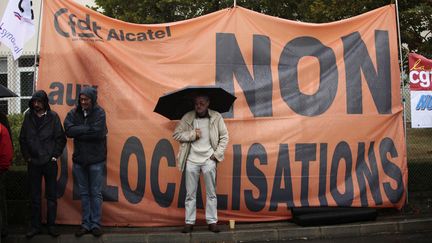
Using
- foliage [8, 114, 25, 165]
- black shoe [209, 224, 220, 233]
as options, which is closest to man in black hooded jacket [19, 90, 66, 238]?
black shoe [209, 224, 220, 233]

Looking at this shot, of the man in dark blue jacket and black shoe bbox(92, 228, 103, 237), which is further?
black shoe bbox(92, 228, 103, 237)

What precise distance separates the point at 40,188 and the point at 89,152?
79 cm

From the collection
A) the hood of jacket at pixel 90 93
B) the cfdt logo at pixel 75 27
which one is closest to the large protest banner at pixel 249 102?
the cfdt logo at pixel 75 27

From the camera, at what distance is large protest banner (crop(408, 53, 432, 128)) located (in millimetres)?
7309

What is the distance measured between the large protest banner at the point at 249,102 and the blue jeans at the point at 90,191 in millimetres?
498

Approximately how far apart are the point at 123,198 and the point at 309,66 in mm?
3240

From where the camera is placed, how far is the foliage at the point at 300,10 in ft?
31.4

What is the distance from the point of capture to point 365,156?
7062 millimetres

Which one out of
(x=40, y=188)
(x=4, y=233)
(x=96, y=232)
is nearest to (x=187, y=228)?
(x=96, y=232)

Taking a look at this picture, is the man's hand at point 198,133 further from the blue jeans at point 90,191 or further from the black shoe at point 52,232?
the black shoe at point 52,232

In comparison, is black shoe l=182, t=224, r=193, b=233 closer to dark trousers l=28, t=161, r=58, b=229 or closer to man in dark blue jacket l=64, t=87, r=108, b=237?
man in dark blue jacket l=64, t=87, r=108, b=237

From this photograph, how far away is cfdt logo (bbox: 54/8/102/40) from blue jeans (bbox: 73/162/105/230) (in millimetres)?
1807

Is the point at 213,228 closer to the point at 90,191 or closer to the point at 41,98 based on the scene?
the point at 90,191

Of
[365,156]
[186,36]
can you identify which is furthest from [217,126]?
[365,156]
